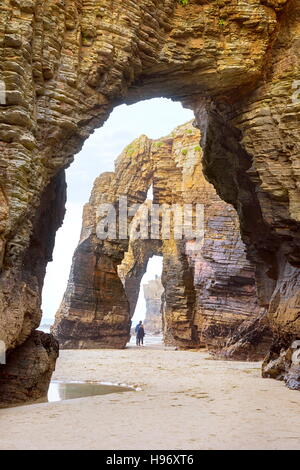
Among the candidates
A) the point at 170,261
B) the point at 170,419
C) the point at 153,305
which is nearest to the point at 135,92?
the point at 170,419

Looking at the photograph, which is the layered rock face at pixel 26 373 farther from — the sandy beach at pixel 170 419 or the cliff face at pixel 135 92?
the sandy beach at pixel 170 419

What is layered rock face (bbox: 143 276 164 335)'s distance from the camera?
281ft

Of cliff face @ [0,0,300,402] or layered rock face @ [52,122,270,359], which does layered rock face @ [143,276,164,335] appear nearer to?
layered rock face @ [52,122,270,359]

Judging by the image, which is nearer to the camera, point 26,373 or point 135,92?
point 26,373

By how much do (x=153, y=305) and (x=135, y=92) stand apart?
3067 inches

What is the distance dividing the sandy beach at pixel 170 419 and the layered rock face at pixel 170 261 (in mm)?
12662

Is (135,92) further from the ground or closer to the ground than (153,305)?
further from the ground

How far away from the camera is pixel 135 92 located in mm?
15492

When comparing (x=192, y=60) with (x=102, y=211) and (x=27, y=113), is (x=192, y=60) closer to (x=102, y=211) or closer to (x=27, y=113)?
(x=27, y=113)

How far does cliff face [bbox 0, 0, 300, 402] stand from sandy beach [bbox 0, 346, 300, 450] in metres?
3.01

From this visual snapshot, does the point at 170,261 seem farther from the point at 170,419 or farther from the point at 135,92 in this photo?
the point at 170,419

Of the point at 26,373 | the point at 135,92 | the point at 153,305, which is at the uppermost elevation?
the point at 135,92

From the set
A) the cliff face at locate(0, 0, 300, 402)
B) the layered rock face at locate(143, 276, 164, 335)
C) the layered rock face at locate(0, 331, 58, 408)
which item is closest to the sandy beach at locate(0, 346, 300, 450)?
the layered rock face at locate(0, 331, 58, 408)

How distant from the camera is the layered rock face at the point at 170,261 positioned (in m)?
26.2
